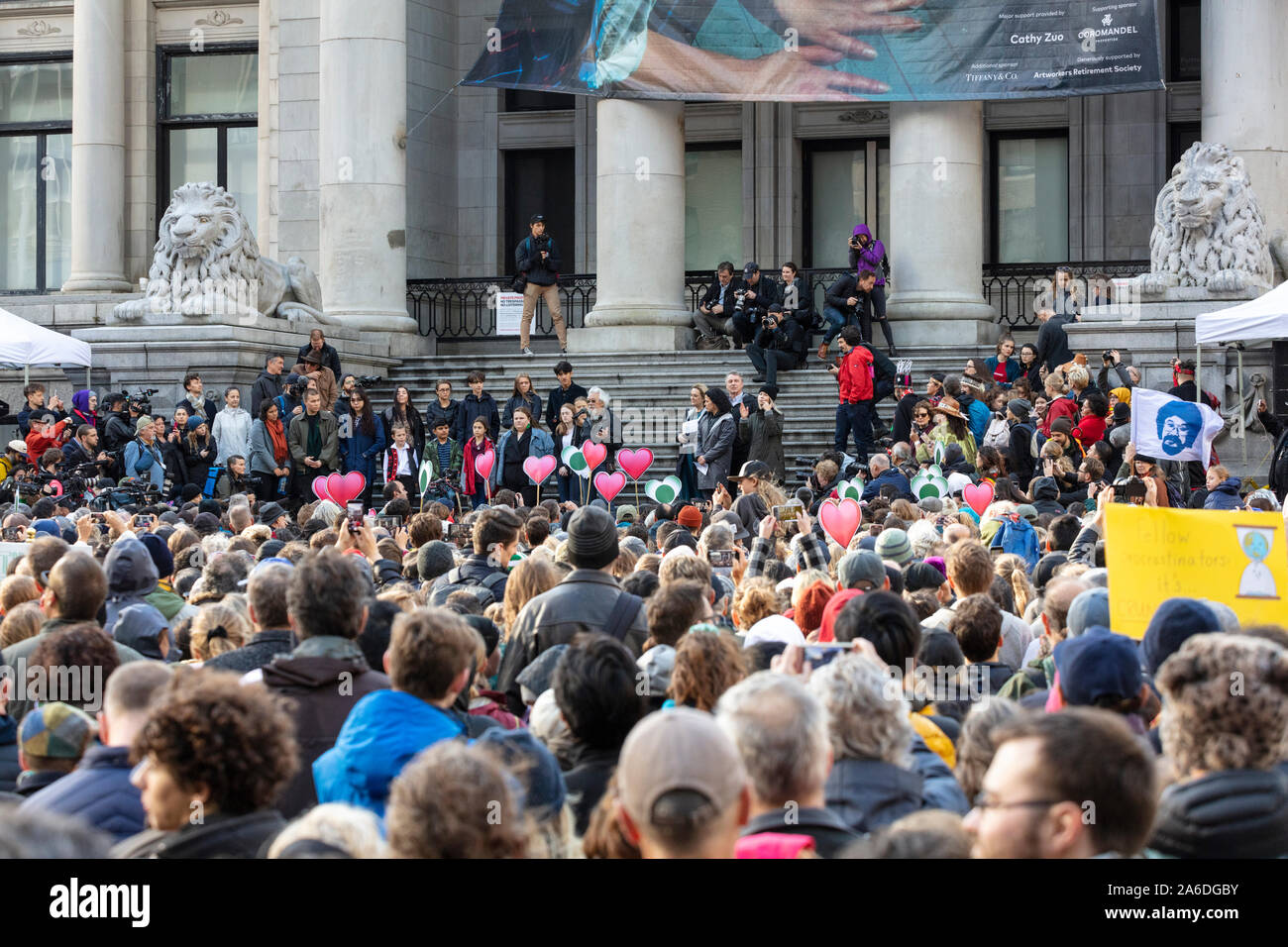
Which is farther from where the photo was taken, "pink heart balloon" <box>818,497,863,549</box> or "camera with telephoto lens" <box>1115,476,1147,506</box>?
"camera with telephoto lens" <box>1115,476,1147,506</box>

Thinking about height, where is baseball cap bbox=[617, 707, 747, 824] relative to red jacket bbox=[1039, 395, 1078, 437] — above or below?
below

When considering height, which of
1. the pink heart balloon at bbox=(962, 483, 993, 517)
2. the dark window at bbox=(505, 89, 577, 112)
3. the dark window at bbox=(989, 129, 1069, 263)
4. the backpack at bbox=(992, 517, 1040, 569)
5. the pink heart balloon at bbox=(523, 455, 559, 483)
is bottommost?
the backpack at bbox=(992, 517, 1040, 569)

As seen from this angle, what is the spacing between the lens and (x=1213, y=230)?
2238 centimetres

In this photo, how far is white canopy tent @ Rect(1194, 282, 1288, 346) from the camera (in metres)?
18.6

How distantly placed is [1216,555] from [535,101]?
88.8ft

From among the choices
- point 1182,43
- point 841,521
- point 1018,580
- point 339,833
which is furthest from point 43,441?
point 1182,43

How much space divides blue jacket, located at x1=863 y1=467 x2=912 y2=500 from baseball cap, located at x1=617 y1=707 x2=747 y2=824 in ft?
40.2

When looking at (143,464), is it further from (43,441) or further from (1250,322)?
(1250,322)

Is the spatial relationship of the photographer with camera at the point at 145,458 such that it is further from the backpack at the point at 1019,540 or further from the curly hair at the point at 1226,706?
the curly hair at the point at 1226,706

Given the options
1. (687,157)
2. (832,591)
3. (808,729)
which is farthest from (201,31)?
(808,729)

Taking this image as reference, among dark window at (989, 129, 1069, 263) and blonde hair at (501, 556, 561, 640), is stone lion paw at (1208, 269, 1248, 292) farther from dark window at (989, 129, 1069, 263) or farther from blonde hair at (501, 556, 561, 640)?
blonde hair at (501, 556, 561, 640)

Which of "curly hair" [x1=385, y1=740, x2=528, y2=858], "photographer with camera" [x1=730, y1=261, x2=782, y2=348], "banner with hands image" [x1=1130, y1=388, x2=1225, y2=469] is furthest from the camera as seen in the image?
"photographer with camera" [x1=730, y1=261, x2=782, y2=348]

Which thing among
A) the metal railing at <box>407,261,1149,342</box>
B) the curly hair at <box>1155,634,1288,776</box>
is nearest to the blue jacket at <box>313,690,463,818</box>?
the curly hair at <box>1155,634,1288,776</box>
